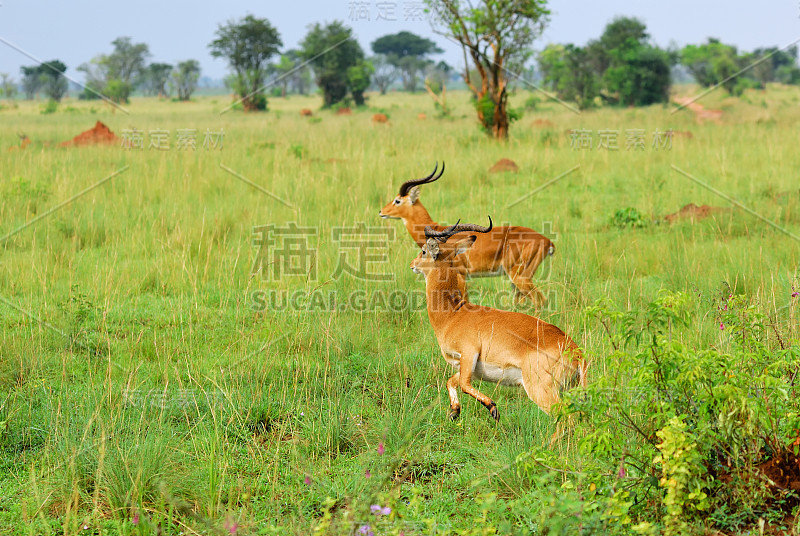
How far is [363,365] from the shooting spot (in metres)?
5.21

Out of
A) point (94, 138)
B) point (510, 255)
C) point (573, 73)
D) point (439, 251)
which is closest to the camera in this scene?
point (439, 251)

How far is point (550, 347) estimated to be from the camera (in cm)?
393

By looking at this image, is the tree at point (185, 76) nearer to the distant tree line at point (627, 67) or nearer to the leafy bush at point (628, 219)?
the distant tree line at point (627, 67)

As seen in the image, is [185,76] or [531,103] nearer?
[531,103]

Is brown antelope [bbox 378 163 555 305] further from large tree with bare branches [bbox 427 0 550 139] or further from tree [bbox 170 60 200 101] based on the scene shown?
tree [bbox 170 60 200 101]

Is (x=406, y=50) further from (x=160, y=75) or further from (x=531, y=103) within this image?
(x=531, y=103)

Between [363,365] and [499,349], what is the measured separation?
138 centimetres

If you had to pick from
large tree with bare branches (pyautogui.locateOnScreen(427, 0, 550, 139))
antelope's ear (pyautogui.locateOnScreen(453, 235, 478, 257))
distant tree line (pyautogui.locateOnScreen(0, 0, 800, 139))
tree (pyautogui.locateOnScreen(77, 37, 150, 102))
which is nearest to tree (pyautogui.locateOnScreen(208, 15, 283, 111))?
distant tree line (pyautogui.locateOnScreen(0, 0, 800, 139))

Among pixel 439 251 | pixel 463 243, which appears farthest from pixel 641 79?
pixel 439 251

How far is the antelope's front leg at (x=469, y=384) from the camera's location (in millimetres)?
4160

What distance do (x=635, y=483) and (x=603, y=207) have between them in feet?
25.0

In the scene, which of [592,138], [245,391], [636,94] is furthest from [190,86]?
[245,391]

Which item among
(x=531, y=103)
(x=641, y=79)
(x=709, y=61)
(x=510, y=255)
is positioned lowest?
(x=510, y=255)

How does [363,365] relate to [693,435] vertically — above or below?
below
